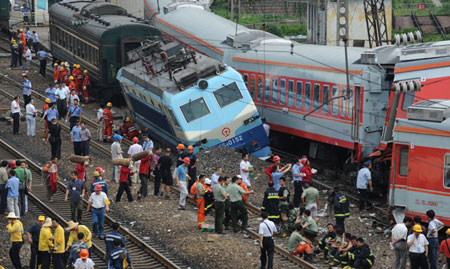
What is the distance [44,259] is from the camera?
20016mm

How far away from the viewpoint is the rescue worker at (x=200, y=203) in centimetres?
2277

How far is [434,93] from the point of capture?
2341 cm

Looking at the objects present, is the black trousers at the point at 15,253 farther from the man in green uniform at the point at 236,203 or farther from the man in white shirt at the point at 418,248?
the man in white shirt at the point at 418,248

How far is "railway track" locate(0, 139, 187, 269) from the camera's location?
68.5 ft

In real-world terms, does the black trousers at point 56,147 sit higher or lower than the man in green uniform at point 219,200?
lower

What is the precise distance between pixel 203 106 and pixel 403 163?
7.91 m

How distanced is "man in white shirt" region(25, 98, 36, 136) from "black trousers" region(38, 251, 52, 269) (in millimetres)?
12407

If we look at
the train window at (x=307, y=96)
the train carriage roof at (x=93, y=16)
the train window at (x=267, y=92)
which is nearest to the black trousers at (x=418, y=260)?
the train window at (x=307, y=96)

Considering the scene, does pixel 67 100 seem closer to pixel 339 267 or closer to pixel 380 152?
pixel 380 152

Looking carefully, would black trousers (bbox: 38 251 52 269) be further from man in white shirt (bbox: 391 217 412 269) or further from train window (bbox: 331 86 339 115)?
train window (bbox: 331 86 339 115)

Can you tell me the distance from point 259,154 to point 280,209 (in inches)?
260

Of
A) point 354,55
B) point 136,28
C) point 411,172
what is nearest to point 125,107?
point 136,28

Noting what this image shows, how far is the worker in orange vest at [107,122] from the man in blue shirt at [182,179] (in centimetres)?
750

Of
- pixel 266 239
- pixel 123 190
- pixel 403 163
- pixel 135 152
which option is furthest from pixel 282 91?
pixel 266 239
